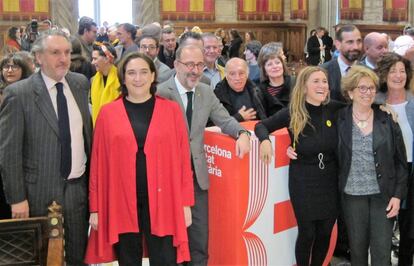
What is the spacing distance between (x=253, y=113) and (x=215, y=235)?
3.23 feet

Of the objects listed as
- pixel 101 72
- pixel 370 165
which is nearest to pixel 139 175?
pixel 370 165

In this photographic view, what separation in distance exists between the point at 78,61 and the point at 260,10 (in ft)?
48.0

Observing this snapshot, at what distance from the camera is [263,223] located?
3895mm

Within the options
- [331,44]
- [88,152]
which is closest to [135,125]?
[88,152]

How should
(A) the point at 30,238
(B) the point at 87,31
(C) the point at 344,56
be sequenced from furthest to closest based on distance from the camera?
(B) the point at 87,31 < (C) the point at 344,56 < (A) the point at 30,238

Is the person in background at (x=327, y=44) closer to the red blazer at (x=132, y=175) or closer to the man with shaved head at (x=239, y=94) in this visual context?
the man with shaved head at (x=239, y=94)


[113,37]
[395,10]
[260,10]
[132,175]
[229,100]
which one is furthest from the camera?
[260,10]

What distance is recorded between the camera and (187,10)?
18562 millimetres

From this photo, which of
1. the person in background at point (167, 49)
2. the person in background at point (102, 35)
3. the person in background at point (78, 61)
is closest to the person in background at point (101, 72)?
the person in background at point (78, 61)

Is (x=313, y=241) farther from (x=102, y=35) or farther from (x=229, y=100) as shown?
(x=102, y=35)

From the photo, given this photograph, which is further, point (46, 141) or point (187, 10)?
point (187, 10)

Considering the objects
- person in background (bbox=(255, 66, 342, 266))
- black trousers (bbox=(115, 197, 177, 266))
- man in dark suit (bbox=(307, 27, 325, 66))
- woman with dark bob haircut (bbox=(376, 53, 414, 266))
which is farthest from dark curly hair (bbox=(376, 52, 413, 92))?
man in dark suit (bbox=(307, 27, 325, 66))

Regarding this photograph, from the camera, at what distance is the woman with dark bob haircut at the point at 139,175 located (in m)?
3.26

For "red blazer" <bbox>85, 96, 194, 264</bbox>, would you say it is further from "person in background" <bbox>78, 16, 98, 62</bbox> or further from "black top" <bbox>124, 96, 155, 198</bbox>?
"person in background" <bbox>78, 16, 98, 62</bbox>
